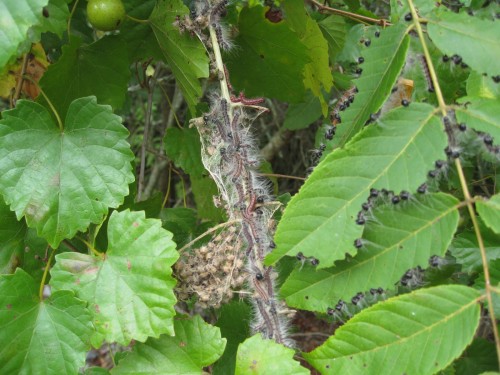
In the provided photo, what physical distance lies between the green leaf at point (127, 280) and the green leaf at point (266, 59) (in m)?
0.95

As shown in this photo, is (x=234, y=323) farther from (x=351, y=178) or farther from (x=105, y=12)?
(x=105, y=12)

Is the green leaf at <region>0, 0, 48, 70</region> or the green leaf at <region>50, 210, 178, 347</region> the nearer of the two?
the green leaf at <region>0, 0, 48, 70</region>

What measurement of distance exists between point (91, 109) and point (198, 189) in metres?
1.01

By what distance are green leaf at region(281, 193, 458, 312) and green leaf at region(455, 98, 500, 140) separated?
7.1 inches

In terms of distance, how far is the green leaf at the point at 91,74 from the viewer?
1895 mm

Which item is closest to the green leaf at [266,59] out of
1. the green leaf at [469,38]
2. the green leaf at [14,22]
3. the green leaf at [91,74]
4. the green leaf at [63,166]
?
the green leaf at [91,74]

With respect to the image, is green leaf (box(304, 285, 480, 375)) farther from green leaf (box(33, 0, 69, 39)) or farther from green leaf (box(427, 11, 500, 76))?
green leaf (box(33, 0, 69, 39))

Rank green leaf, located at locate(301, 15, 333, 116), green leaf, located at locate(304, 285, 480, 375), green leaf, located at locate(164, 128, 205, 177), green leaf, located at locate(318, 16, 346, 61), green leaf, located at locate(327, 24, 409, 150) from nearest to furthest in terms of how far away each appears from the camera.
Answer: green leaf, located at locate(304, 285, 480, 375), green leaf, located at locate(327, 24, 409, 150), green leaf, located at locate(301, 15, 333, 116), green leaf, located at locate(164, 128, 205, 177), green leaf, located at locate(318, 16, 346, 61)

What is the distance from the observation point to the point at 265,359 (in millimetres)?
1250

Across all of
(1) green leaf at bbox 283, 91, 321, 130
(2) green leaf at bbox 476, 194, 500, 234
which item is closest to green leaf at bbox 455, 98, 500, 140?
(2) green leaf at bbox 476, 194, 500, 234

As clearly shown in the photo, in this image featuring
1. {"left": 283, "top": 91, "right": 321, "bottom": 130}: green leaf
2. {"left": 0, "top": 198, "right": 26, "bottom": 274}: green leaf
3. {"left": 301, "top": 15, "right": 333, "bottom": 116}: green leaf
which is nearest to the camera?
{"left": 0, "top": 198, "right": 26, "bottom": 274}: green leaf

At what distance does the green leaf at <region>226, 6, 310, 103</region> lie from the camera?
2.06 m

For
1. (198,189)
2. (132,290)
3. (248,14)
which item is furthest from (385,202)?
(198,189)

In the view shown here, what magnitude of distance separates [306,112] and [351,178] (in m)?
2.15
